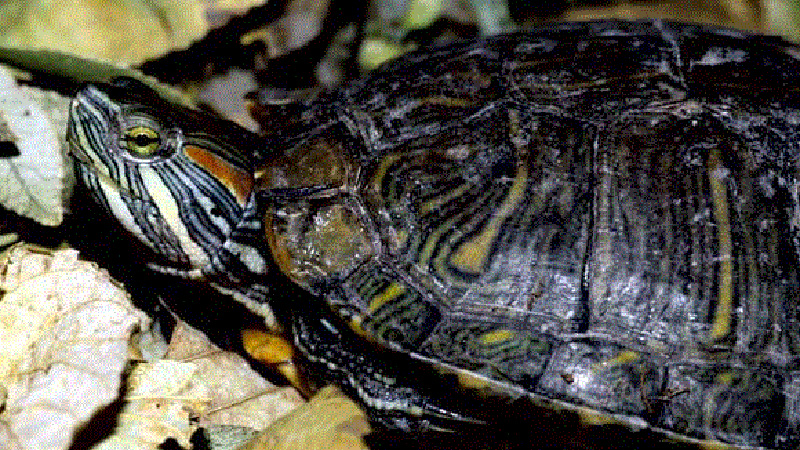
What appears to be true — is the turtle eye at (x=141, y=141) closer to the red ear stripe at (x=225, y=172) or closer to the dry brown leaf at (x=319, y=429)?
the red ear stripe at (x=225, y=172)

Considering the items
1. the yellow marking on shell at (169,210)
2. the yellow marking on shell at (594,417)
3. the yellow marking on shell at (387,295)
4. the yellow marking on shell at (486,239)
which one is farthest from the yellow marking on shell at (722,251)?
the yellow marking on shell at (169,210)

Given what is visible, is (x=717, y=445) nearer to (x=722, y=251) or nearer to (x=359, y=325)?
(x=722, y=251)

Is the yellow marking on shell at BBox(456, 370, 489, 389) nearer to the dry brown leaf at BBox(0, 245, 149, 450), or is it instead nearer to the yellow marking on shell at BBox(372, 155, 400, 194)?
the yellow marking on shell at BBox(372, 155, 400, 194)

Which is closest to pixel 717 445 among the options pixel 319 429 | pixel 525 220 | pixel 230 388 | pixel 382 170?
pixel 525 220

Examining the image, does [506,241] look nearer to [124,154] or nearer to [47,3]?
[124,154]

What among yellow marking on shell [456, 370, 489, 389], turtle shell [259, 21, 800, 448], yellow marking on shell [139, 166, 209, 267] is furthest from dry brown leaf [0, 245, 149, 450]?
yellow marking on shell [456, 370, 489, 389]

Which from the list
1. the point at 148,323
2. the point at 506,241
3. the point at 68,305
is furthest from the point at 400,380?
the point at 68,305

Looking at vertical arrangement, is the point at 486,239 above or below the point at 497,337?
above
